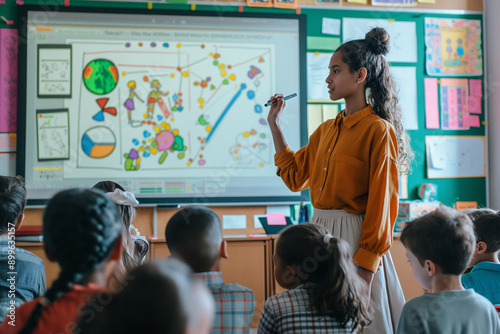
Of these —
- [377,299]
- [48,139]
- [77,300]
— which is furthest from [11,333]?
[48,139]

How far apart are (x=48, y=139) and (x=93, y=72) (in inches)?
20.0

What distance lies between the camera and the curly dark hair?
1.65 metres

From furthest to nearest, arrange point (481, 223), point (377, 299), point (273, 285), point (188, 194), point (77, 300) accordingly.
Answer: point (188, 194), point (273, 285), point (481, 223), point (377, 299), point (77, 300)

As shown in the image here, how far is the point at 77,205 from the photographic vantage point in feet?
3.04

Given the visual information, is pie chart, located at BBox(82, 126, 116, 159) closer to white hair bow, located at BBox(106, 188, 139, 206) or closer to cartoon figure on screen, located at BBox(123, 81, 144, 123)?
cartoon figure on screen, located at BBox(123, 81, 144, 123)

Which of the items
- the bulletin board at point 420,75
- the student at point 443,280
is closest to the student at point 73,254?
the student at point 443,280

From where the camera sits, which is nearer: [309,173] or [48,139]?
[309,173]

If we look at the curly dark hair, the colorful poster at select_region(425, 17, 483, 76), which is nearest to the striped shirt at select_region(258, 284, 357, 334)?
the curly dark hair

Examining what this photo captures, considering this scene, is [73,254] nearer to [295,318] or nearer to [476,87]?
[295,318]

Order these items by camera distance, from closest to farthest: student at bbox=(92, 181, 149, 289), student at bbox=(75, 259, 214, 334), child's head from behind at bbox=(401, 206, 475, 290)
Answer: student at bbox=(75, 259, 214, 334) → child's head from behind at bbox=(401, 206, 475, 290) → student at bbox=(92, 181, 149, 289)

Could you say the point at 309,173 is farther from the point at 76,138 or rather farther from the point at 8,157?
the point at 8,157

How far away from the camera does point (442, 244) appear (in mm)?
1298

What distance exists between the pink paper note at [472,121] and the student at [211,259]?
2.71 metres

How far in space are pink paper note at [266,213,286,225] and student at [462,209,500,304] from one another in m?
1.35
